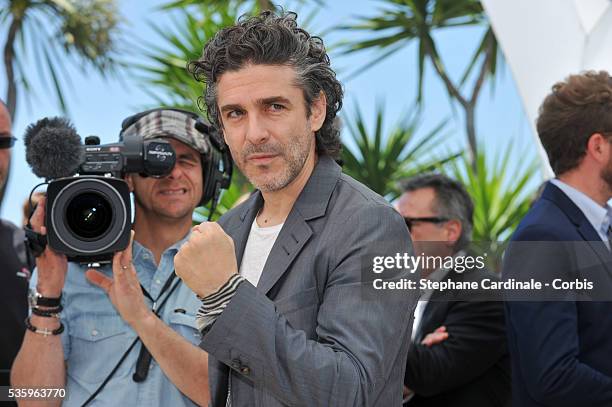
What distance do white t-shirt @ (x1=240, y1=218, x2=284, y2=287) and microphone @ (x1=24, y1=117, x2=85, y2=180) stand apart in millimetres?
565

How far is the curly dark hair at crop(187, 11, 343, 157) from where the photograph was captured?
5.49 ft

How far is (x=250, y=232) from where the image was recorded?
1.84 m

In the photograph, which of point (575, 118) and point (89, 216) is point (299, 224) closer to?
point (89, 216)

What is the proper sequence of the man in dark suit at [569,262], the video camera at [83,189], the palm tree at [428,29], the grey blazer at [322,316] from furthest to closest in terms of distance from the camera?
the palm tree at [428,29] → the man in dark suit at [569,262] → the video camera at [83,189] → the grey blazer at [322,316]

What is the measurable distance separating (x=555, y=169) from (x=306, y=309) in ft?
4.01

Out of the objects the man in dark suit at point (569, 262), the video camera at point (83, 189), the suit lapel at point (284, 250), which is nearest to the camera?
the suit lapel at point (284, 250)

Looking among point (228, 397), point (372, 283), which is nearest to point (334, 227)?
point (372, 283)

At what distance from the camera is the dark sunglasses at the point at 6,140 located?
2719 mm

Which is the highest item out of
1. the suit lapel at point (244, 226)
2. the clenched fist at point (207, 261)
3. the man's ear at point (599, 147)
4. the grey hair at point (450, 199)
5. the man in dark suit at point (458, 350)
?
the man's ear at point (599, 147)

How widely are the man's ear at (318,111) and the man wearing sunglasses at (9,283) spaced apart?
53.4 inches

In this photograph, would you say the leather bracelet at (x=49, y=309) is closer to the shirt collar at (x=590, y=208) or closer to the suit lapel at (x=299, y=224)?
the suit lapel at (x=299, y=224)

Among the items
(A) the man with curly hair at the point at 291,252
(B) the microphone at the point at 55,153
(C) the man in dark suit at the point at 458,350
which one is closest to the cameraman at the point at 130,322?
(B) the microphone at the point at 55,153

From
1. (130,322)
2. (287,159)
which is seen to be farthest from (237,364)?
(130,322)

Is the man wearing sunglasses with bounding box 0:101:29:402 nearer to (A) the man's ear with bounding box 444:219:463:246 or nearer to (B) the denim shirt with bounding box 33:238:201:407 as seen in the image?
(B) the denim shirt with bounding box 33:238:201:407
